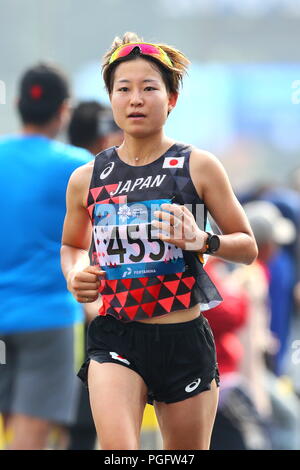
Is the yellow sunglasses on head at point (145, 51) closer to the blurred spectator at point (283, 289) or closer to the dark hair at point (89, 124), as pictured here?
the dark hair at point (89, 124)

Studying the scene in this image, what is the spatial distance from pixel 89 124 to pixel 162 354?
2.62 metres

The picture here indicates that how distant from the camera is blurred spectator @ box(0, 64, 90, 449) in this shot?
16.9ft

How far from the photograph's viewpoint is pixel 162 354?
3719mm

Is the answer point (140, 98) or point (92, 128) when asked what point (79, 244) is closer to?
point (140, 98)

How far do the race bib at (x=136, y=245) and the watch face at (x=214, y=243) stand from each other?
17 cm

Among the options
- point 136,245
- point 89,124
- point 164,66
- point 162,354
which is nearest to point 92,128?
point 89,124

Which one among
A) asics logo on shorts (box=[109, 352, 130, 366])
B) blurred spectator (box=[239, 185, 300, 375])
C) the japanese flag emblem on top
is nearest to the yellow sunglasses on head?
the japanese flag emblem on top

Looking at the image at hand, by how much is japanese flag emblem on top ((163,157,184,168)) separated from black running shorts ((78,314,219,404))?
57 cm

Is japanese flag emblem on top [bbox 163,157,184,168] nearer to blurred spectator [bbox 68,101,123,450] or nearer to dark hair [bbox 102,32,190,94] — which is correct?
dark hair [bbox 102,32,190,94]

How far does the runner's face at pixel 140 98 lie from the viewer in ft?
12.2

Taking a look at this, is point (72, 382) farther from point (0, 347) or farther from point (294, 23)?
point (294, 23)

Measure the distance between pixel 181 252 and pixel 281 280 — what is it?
17.1 ft

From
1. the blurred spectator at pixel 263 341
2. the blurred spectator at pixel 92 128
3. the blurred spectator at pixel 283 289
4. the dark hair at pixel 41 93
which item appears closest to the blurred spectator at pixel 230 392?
the blurred spectator at pixel 263 341

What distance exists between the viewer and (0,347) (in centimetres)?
523
